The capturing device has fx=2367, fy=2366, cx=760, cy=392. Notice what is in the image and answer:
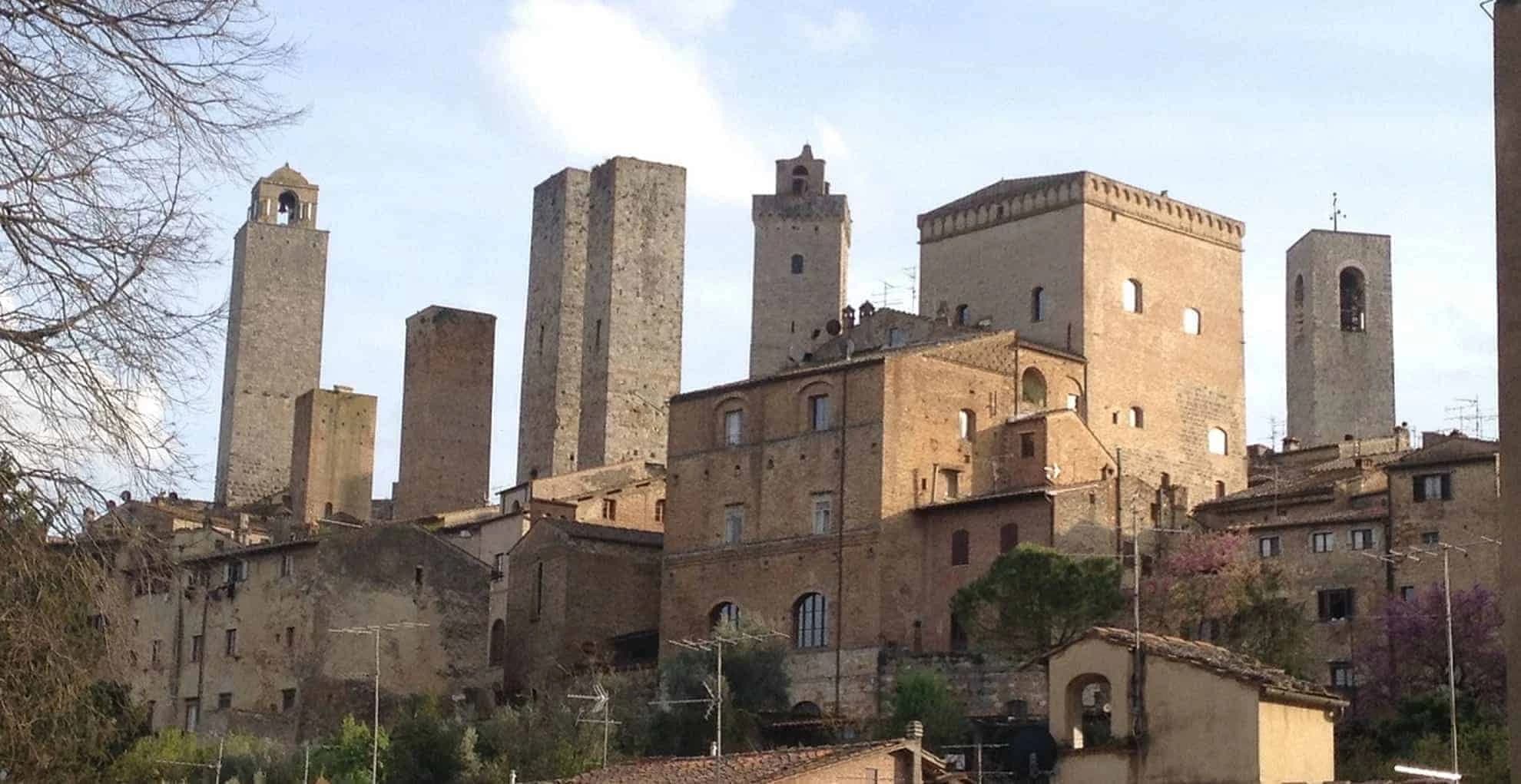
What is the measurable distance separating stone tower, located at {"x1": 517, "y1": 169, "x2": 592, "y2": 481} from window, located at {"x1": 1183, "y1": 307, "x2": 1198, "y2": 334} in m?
20.6

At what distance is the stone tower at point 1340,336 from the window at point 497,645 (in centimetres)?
3240

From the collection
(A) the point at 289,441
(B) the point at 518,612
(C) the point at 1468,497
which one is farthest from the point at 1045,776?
(A) the point at 289,441

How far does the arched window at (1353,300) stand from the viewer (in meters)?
81.3

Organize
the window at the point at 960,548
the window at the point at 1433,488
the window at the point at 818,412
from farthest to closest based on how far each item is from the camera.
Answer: the window at the point at 818,412 → the window at the point at 960,548 → the window at the point at 1433,488

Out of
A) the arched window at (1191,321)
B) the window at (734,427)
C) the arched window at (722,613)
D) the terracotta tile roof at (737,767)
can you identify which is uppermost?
the arched window at (1191,321)

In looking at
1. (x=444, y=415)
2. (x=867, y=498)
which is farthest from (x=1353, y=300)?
(x=867, y=498)

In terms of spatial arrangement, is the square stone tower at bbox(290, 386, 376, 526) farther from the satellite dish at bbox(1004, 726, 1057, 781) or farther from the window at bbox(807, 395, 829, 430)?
the satellite dish at bbox(1004, 726, 1057, 781)

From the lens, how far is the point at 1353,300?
8194 cm

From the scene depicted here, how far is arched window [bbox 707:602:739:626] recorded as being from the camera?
5366 cm

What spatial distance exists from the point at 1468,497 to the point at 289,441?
1918 inches

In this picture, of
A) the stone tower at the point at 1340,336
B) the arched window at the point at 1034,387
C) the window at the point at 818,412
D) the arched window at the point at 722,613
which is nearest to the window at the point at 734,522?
the arched window at the point at 722,613

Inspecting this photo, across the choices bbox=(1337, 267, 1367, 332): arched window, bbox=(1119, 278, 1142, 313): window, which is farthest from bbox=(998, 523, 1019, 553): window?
bbox=(1337, 267, 1367, 332): arched window

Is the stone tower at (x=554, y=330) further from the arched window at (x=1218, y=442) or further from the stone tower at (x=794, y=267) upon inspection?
the arched window at (x=1218, y=442)

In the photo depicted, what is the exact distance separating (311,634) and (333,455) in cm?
1647
